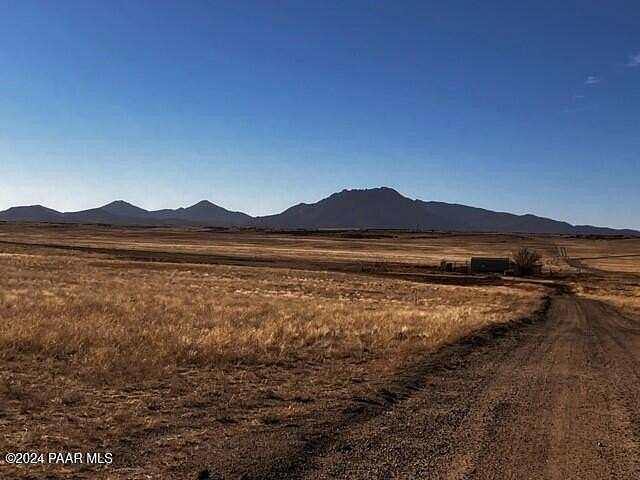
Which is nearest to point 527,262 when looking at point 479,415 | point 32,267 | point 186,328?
point 32,267

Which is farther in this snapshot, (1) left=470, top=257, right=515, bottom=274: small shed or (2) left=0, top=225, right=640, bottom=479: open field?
(1) left=470, top=257, right=515, bottom=274: small shed

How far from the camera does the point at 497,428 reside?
8055 mm

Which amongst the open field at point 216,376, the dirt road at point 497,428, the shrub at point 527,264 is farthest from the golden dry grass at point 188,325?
the shrub at point 527,264

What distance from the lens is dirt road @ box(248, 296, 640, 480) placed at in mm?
6488

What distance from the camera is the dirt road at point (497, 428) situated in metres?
6.49

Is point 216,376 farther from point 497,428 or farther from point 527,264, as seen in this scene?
point 527,264

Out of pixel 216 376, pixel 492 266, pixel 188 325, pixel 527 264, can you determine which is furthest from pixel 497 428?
pixel 492 266

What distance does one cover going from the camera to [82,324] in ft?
53.2

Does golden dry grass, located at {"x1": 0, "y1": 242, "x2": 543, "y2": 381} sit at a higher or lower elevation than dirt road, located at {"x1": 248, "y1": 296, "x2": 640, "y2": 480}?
lower

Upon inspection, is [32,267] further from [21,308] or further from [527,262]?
[527,262]

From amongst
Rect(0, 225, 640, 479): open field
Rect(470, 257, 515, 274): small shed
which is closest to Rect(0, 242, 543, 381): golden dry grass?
Rect(0, 225, 640, 479): open field

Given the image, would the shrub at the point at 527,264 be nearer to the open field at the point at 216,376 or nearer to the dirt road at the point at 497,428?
the open field at the point at 216,376

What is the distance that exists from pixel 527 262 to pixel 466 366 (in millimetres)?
55690

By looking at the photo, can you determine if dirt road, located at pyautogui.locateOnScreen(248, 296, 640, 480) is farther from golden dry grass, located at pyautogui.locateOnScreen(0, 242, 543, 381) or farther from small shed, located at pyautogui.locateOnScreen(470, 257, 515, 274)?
small shed, located at pyautogui.locateOnScreen(470, 257, 515, 274)
